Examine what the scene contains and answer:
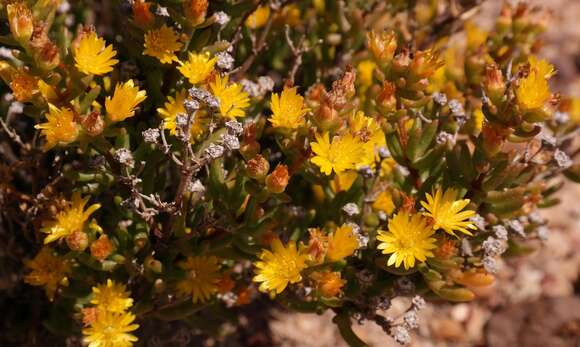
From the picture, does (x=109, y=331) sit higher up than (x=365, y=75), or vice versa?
(x=365, y=75)

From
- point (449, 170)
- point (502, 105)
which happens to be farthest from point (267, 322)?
point (502, 105)

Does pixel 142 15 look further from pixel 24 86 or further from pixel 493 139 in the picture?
pixel 493 139

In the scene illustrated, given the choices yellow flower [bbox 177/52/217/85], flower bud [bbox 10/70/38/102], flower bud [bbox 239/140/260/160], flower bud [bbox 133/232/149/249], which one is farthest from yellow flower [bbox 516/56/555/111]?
flower bud [bbox 10/70/38/102]

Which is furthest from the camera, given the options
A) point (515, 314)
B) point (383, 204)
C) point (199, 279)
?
point (515, 314)

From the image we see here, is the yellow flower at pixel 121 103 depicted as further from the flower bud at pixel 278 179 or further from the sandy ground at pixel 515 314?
the sandy ground at pixel 515 314

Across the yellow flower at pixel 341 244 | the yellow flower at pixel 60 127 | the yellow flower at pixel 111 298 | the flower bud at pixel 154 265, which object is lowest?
the yellow flower at pixel 111 298

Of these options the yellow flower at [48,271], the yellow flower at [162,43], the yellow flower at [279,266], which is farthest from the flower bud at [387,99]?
the yellow flower at [48,271]

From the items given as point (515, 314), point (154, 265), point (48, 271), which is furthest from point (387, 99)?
point (515, 314)
